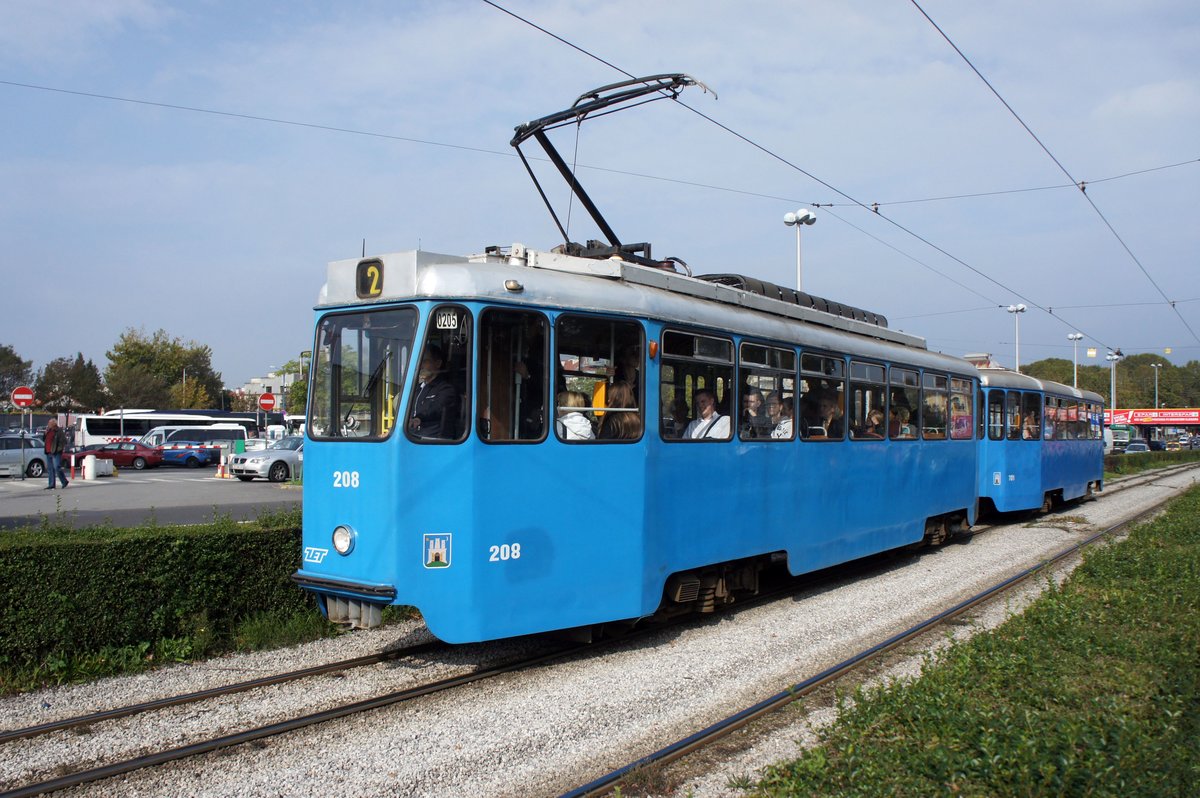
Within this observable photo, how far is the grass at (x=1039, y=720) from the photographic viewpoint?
12.9 feet

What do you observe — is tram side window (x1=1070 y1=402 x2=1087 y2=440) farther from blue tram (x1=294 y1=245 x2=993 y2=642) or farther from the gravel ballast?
blue tram (x1=294 y1=245 x2=993 y2=642)

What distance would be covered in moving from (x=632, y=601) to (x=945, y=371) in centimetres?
866

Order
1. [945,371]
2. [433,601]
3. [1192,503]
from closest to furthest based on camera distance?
[433,601] < [945,371] < [1192,503]

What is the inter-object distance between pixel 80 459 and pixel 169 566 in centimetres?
3659

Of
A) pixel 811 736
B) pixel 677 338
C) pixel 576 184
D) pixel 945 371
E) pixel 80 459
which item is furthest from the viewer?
pixel 80 459

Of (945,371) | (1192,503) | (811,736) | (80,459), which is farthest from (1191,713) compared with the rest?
(80,459)

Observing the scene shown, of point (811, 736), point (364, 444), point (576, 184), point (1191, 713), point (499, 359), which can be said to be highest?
point (576, 184)

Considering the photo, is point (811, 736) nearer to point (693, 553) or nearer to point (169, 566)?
point (693, 553)

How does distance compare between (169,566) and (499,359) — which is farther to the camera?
(169,566)

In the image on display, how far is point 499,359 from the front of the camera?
6641 mm

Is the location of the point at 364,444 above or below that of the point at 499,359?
below

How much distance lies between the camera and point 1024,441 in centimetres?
1869

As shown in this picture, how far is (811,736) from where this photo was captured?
576cm

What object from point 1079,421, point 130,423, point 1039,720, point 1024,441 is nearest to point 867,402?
point 1039,720
